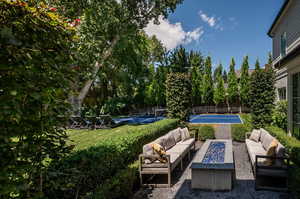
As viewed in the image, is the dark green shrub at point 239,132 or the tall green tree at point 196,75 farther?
the tall green tree at point 196,75

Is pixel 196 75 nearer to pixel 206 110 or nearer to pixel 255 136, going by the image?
pixel 206 110

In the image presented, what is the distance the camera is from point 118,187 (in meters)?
3.97

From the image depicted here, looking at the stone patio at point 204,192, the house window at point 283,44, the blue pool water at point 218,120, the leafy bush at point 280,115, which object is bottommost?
the stone patio at point 204,192

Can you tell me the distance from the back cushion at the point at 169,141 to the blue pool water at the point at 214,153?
1.41 m

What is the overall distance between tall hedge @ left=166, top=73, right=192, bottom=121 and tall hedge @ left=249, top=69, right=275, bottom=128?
3.68 m

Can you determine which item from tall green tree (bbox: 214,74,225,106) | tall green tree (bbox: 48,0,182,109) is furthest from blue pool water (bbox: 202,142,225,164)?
tall green tree (bbox: 214,74,225,106)

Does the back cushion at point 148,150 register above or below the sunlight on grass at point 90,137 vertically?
above

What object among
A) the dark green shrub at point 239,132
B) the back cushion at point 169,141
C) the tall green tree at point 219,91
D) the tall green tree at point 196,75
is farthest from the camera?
the tall green tree at point 196,75

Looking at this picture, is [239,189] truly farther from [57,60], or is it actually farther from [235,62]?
[235,62]

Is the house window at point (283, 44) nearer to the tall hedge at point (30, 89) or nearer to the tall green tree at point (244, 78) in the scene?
the tall hedge at point (30, 89)

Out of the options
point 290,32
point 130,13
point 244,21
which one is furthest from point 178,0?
point 290,32

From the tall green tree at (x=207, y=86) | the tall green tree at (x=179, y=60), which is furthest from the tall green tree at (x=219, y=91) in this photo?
the tall green tree at (x=179, y=60)

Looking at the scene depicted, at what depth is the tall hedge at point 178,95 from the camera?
11.5 meters

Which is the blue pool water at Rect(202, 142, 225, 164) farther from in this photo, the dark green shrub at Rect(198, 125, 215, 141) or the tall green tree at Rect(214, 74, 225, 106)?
the tall green tree at Rect(214, 74, 225, 106)
